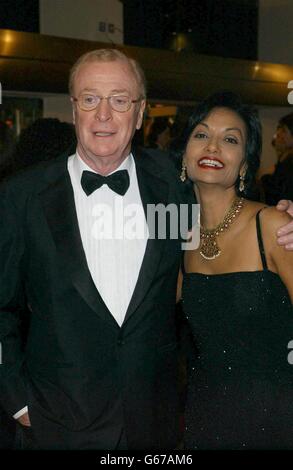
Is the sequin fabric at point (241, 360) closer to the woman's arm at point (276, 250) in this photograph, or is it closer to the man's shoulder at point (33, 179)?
the woman's arm at point (276, 250)

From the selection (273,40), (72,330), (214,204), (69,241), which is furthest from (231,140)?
(273,40)

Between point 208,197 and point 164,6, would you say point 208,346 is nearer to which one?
point 208,197

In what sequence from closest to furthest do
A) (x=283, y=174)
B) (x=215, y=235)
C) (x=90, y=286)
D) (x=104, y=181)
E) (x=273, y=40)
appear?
(x=90, y=286) → (x=104, y=181) → (x=215, y=235) → (x=283, y=174) → (x=273, y=40)

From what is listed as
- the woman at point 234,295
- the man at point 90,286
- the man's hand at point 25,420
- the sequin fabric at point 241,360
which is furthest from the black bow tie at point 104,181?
the man's hand at point 25,420

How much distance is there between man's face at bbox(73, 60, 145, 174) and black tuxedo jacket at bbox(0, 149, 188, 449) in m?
0.12

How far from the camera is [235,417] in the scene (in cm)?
189

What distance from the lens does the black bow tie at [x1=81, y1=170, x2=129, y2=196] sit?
169cm

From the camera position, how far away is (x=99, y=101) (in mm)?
1663

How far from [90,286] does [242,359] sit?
561 mm

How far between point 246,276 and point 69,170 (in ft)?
2.02

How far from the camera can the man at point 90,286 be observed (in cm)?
161

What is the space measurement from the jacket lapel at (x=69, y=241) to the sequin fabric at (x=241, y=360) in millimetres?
389

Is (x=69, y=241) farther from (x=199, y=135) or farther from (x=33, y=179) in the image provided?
(x=199, y=135)

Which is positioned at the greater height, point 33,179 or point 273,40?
point 273,40
